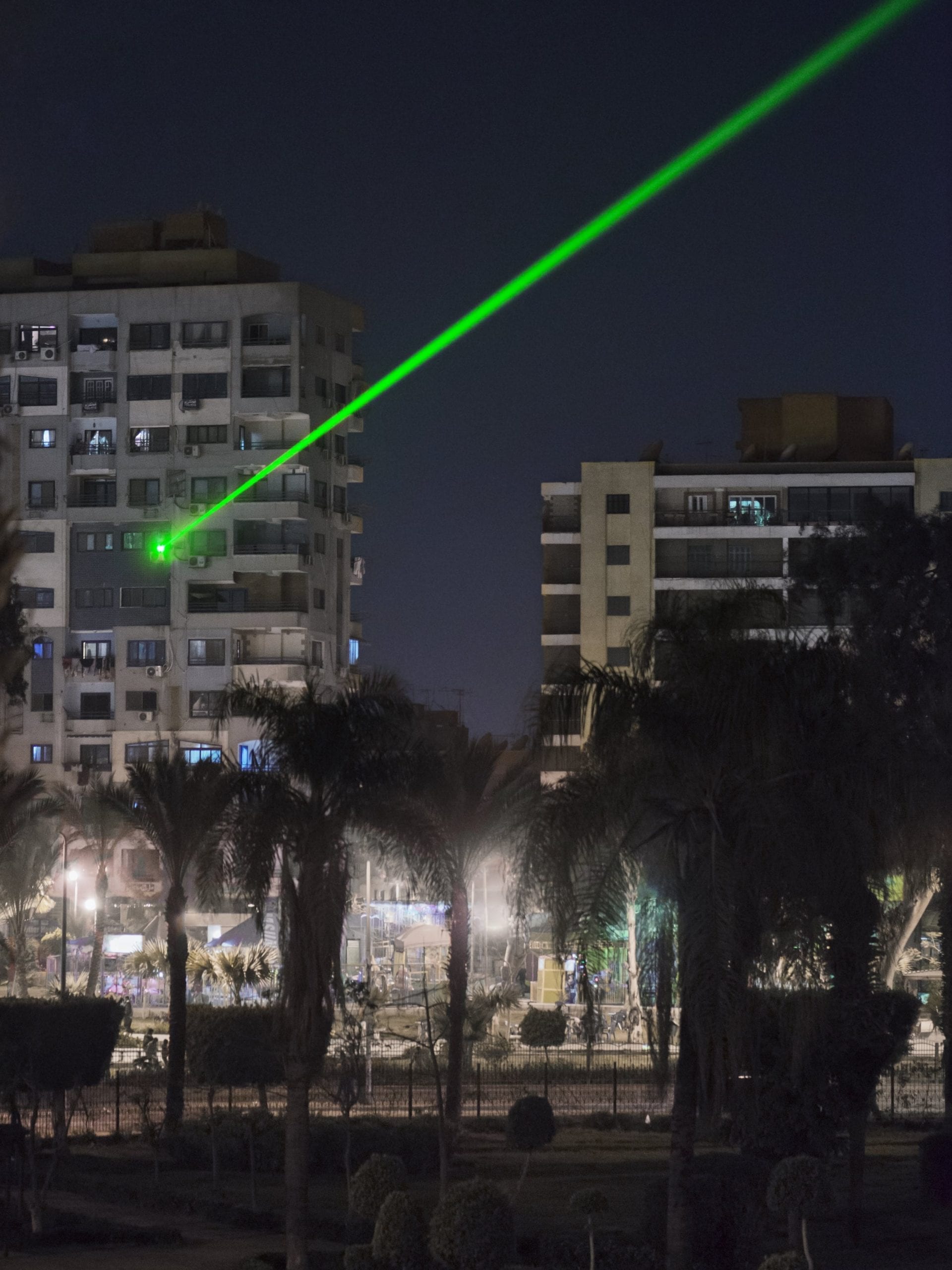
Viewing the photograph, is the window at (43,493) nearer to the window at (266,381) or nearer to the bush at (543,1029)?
the window at (266,381)

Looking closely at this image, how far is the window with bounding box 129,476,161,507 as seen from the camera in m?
100

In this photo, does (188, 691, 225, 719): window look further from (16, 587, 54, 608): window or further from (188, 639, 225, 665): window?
(16, 587, 54, 608): window

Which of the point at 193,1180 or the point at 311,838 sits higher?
the point at 311,838

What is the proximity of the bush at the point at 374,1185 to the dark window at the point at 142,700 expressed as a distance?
7376 cm

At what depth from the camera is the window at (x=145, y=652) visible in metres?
99.0

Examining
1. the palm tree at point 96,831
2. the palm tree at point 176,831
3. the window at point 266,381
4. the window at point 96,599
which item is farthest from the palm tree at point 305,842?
the window at point 96,599

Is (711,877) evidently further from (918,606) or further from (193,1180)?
(918,606)

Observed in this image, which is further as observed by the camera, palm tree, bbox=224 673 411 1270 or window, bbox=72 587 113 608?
window, bbox=72 587 113 608

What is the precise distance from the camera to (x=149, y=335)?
10050cm

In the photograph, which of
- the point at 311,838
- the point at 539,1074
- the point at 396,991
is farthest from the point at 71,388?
the point at 311,838

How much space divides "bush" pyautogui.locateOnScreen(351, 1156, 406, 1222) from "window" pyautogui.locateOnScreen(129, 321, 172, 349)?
260 ft

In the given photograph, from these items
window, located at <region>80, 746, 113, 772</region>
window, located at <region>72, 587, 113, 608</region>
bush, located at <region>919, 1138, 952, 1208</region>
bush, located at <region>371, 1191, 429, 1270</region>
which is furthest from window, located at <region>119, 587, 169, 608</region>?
bush, located at <region>371, 1191, 429, 1270</region>

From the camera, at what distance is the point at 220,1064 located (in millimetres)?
31453

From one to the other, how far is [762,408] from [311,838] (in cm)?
8323
